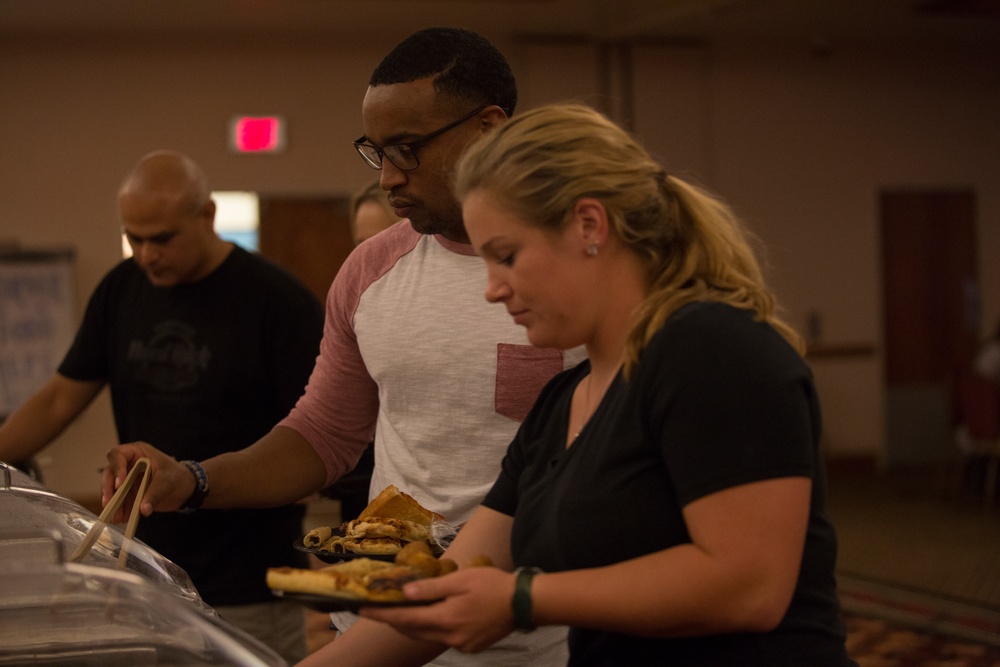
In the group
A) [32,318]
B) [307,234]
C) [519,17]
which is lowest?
[32,318]

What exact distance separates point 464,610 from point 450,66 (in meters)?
0.92

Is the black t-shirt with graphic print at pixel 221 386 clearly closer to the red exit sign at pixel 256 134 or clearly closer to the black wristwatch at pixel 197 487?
the black wristwatch at pixel 197 487

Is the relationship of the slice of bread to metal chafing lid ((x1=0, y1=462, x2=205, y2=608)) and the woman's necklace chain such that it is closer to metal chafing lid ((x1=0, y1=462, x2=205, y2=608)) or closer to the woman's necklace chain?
metal chafing lid ((x1=0, y1=462, x2=205, y2=608))

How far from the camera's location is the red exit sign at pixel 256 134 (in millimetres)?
7941

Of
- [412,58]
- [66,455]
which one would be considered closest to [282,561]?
[412,58]

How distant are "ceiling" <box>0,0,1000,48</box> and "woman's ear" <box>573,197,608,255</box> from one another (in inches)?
243

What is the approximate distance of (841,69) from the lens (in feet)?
29.9

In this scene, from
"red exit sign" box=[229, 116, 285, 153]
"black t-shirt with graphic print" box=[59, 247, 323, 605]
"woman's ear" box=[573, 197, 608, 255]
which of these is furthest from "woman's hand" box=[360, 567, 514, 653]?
"red exit sign" box=[229, 116, 285, 153]

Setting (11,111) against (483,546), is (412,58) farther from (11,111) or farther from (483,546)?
(11,111)

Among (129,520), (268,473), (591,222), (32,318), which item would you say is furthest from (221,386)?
(32,318)

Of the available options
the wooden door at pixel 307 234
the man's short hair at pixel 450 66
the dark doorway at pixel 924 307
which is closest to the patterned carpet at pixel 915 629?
the man's short hair at pixel 450 66

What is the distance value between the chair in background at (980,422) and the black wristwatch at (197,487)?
6.68 m

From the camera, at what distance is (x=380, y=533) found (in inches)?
61.4

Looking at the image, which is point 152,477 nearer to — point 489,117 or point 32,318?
point 489,117
